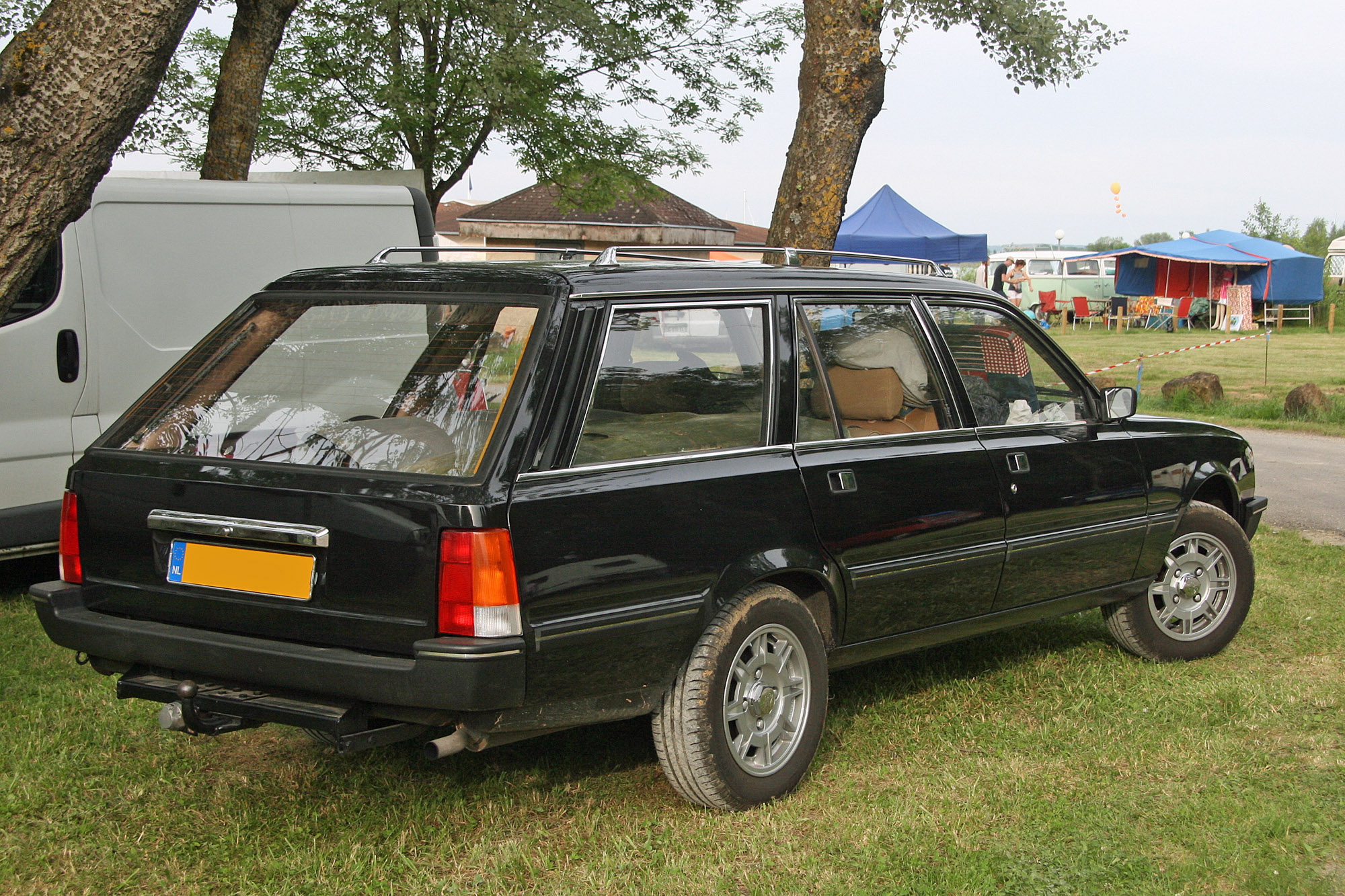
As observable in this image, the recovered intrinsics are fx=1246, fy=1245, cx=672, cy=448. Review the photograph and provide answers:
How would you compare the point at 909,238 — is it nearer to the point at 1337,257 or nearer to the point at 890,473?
the point at 890,473

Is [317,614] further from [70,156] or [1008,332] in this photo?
[1008,332]

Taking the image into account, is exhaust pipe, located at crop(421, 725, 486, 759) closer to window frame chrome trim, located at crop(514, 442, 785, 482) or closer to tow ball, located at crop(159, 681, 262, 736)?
tow ball, located at crop(159, 681, 262, 736)

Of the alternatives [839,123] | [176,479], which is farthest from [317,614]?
[839,123]

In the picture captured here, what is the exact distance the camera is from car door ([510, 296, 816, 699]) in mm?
3219

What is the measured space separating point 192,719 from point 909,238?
78.6 ft

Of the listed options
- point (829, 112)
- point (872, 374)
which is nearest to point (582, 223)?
point (829, 112)

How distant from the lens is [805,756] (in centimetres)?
393

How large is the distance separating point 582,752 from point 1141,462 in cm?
252

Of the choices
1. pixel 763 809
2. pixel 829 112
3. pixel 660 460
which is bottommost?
pixel 763 809

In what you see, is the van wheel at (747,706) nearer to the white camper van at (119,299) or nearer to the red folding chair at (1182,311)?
the white camper van at (119,299)

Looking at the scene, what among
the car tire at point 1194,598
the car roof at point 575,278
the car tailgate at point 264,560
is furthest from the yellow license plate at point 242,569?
the car tire at point 1194,598

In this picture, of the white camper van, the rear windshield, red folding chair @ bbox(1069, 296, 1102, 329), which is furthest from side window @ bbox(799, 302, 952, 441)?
red folding chair @ bbox(1069, 296, 1102, 329)

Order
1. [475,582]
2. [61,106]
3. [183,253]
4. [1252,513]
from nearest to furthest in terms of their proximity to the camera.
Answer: [475,582] → [61,106] → [1252,513] → [183,253]

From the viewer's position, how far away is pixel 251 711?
10.7 feet
